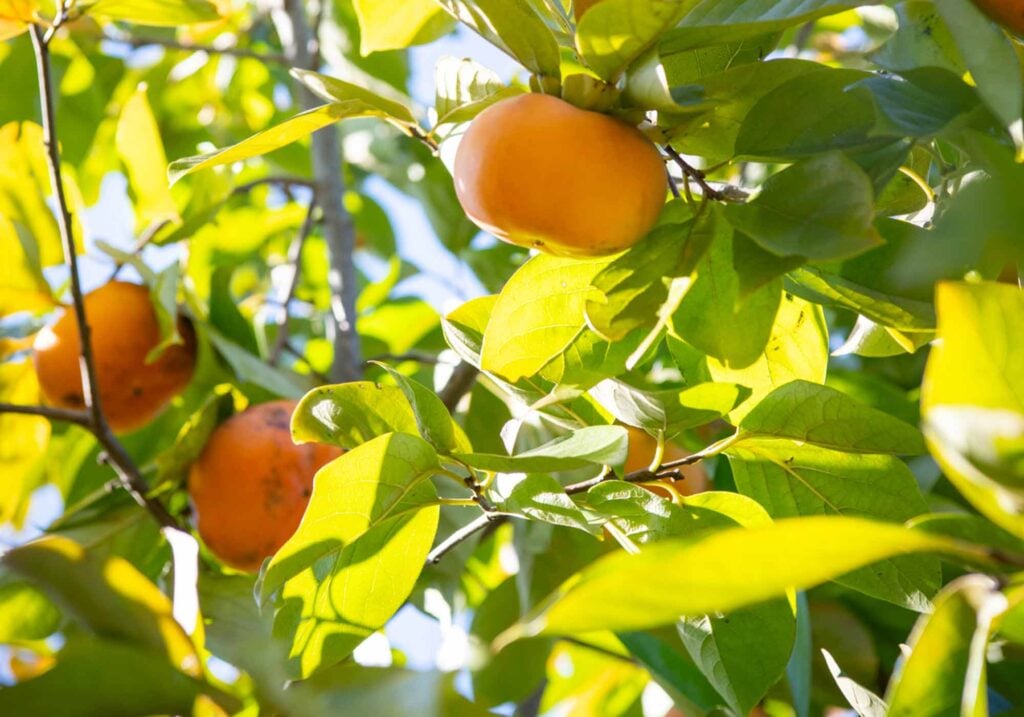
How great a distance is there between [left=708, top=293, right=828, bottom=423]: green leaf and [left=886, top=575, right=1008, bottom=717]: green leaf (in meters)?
0.35

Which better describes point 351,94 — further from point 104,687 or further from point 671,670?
point 671,670

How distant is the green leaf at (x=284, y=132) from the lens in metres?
0.93

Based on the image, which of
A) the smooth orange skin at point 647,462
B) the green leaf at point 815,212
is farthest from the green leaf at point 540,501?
the smooth orange skin at point 647,462

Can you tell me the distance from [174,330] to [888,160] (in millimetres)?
943

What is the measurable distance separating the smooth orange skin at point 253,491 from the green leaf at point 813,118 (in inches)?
29.2

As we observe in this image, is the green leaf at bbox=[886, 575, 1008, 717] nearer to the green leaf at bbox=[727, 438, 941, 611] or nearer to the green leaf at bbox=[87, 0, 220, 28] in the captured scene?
the green leaf at bbox=[727, 438, 941, 611]

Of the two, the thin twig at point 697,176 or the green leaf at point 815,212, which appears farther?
the thin twig at point 697,176

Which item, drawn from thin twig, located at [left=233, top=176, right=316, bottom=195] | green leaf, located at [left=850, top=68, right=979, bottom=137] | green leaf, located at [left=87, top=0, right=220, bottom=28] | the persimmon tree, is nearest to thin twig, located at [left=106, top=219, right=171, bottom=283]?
the persimmon tree

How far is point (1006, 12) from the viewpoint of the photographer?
2.71ft

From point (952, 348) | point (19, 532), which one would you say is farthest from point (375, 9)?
point (19, 532)

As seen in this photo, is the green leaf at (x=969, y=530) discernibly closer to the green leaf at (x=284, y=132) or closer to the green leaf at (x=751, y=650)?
the green leaf at (x=751, y=650)

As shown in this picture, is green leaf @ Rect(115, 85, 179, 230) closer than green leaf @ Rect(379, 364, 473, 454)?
No

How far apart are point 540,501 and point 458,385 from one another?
31.2 inches

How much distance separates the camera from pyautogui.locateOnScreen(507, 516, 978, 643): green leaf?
48 cm
